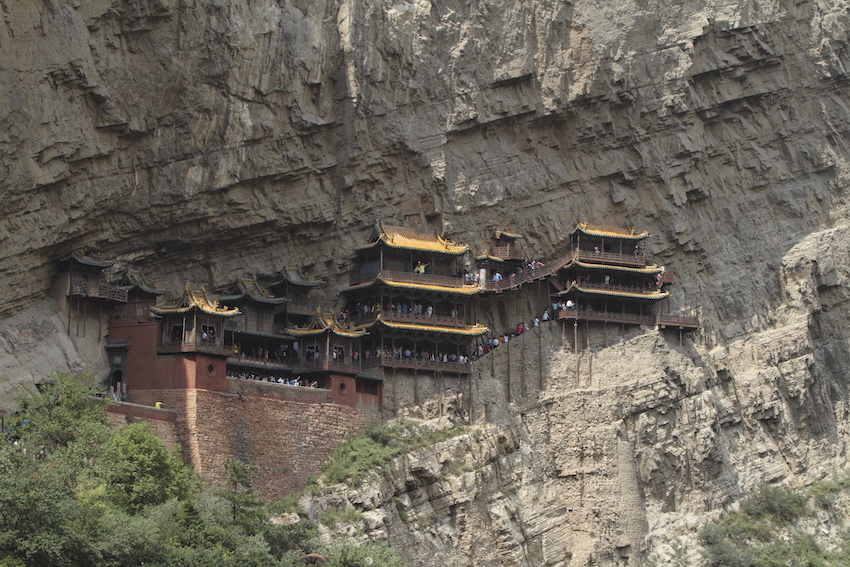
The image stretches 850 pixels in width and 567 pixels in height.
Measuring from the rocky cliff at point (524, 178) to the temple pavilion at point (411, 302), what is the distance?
48.7 inches

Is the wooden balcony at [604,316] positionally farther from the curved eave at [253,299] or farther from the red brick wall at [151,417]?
the red brick wall at [151,417]

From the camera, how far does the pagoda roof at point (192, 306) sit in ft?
155

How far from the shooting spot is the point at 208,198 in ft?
170

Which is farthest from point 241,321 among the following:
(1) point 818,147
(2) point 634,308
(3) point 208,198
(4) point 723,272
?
(1) point 818,147

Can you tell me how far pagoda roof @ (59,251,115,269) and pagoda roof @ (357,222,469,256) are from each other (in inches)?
376

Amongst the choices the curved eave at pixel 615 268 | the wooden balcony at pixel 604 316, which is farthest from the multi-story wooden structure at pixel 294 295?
the curved eave at pixel 615 268

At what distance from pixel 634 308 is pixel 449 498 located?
12.5m

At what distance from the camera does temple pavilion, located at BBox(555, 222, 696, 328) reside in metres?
55.4

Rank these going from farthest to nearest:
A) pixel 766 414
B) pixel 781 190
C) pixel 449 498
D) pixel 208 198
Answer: pixel 781 190, pixel 766 414, pixel 208 198, pixel 449 498

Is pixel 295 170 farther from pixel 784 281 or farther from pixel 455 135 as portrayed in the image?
pixel 784 281

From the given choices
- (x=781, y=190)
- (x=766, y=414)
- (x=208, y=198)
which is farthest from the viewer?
(x=781, y=190)

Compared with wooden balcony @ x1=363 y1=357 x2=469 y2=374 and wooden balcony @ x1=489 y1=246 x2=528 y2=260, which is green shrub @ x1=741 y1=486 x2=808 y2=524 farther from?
wooden balcony @ x1=489 y1=246 x2=528 y2=260

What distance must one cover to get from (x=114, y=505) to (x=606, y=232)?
80.6ft

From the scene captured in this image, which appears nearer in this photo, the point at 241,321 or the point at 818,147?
the point at 241,321
